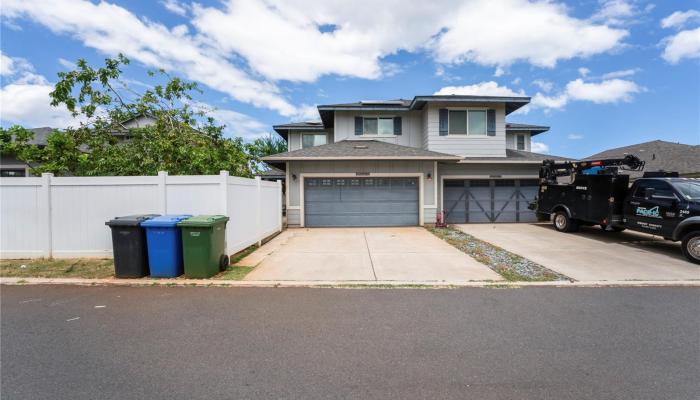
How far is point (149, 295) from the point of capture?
4988 mm

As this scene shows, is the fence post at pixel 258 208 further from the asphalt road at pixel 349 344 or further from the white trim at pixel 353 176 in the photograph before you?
the white trim at pixel 353 176

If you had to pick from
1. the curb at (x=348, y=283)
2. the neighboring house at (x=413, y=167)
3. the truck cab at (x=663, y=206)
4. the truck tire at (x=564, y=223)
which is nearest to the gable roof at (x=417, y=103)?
the neighboring house at (x=413, y=167)

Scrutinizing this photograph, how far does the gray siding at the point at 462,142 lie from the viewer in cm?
1484

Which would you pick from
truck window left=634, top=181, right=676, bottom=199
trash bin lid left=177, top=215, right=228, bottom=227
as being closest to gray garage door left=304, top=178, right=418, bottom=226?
truck window left=634, top=181, right=676, bottom=199

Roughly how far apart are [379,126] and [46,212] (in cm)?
1320

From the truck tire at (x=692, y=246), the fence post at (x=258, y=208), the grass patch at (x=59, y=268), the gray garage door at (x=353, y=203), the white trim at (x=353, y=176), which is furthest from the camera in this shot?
the gray garage door at (x=353, y=203)

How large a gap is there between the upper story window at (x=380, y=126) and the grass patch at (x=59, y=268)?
12281mm

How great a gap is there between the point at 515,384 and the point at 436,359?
0.70 meters

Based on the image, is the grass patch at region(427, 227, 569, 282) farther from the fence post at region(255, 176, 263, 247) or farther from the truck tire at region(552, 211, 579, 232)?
the fence post at region(255, 176, 263, 247)

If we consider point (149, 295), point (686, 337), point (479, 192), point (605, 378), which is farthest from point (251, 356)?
point (479, 192)

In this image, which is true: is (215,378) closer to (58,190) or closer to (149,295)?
(149,295)

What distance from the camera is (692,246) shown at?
23.4 feet

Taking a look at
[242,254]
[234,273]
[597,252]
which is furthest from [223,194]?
[597,252]

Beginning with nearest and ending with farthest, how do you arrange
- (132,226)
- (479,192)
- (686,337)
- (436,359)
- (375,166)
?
(436,359)
(686,337)
(132,226)
(375,166)
(479,192)
